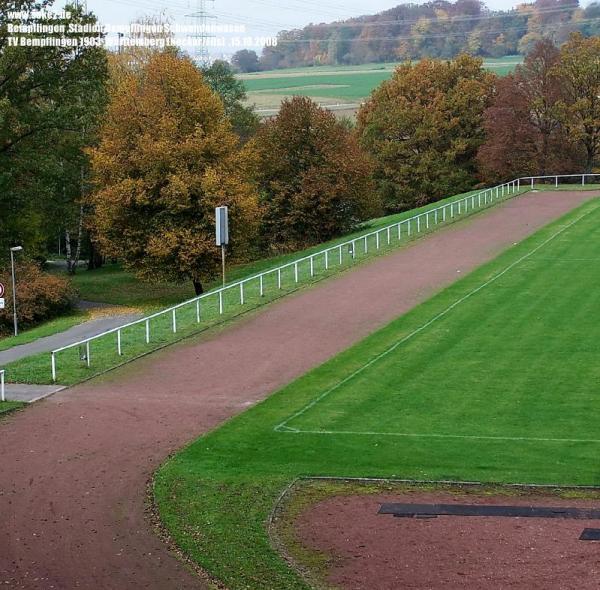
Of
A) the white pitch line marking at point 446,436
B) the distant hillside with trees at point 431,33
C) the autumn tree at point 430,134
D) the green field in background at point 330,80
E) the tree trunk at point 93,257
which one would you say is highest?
the distant hillside with trees at point 431,33

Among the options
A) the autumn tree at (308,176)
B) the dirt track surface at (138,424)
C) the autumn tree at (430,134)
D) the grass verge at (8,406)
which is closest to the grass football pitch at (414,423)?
the dirt track surface at (138,424)

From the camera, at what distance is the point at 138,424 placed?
21281mm

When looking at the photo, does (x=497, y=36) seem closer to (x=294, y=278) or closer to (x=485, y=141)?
(x=485, y=141)

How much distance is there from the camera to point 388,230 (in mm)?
43094

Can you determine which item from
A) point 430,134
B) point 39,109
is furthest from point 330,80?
point 39,109

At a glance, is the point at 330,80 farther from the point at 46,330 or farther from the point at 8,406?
the point at 8,406

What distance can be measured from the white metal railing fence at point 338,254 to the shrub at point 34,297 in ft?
33.6

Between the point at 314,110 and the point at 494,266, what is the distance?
2284 centimetres

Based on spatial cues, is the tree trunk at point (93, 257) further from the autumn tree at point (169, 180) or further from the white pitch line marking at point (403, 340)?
the white pitch line marking at point (403, 340)

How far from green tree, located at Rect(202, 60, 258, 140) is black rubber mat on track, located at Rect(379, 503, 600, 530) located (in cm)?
6218

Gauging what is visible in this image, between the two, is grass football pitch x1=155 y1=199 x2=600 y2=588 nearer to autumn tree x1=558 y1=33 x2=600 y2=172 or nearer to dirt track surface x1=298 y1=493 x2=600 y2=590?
dirt track surface x1=298 y1=493 x2=600 y2=590

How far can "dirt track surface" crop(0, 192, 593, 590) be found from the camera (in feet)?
47.0

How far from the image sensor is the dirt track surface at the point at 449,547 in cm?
1330

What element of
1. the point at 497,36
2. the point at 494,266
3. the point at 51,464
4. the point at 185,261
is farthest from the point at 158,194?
the point at 497,36
